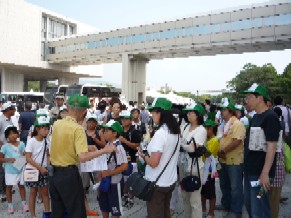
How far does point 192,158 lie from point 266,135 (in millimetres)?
1183

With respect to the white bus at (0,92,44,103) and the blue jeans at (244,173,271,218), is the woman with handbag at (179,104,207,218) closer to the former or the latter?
the blue jeans at (244,173,271,218)

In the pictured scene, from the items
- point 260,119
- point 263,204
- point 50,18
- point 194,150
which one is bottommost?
point 263,204

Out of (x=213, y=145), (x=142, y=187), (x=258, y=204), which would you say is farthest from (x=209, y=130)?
(x=142, y=187)

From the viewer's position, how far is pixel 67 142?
326 cm

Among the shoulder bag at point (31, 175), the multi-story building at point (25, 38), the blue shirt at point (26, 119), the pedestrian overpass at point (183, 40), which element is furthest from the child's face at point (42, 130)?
the multi-story building at point (25, 38)

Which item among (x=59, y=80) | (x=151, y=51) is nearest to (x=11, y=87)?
(x=59, y=80)

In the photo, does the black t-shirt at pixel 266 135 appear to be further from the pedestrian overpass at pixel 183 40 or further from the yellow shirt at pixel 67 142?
the pedestrian overpass at pixel 183 40

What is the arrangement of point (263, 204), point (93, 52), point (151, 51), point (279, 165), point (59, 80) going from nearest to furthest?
1. point (263, 204)
2. point (279, 165)
3. point (151, 51)
4. point (93, 52)
5. point (59, 80)

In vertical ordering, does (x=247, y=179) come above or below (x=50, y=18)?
below

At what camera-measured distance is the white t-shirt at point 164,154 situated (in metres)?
3.22

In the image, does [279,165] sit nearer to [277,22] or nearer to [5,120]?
[5,120]

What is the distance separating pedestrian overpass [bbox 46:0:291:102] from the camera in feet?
85.8

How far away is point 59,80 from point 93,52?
18.2m

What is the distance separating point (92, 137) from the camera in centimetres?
559
